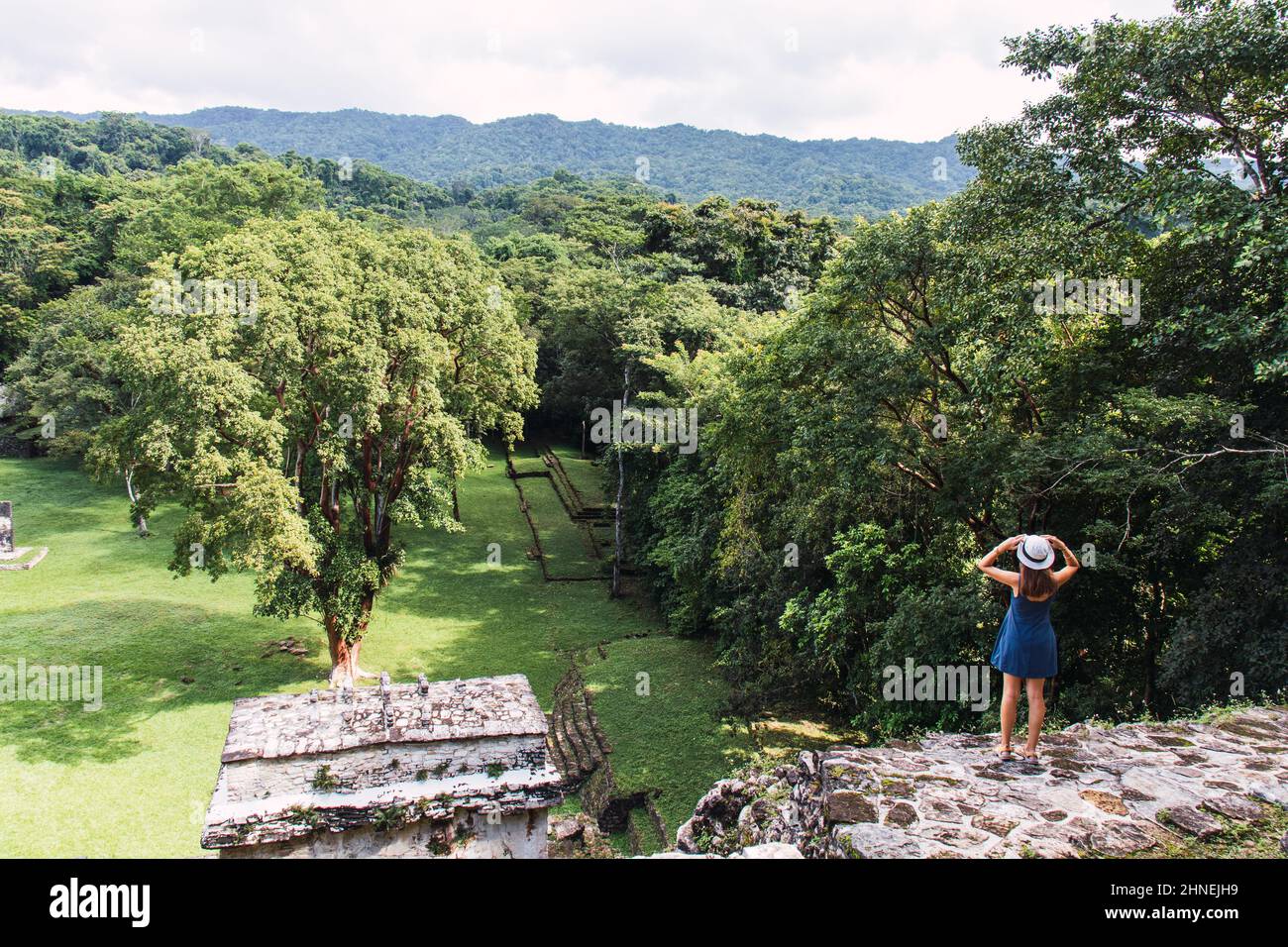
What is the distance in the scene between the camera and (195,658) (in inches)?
732

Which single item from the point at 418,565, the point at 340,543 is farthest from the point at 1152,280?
the point at 418,565

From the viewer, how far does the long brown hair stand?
18.5 feet

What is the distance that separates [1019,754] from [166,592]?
72.3 feet

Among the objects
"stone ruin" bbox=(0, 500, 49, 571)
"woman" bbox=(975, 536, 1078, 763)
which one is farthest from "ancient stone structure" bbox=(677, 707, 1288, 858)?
"stone ruin" bbox=(0, 500, 49, 571)

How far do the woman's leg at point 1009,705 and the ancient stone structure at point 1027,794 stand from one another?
0.18m

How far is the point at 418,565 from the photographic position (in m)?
25.2

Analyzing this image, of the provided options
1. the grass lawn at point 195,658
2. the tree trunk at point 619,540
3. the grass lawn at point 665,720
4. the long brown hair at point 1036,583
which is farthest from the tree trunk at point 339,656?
the long brown hair at point 1036,583

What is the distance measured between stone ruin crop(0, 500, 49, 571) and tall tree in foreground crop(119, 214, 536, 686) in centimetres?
1009

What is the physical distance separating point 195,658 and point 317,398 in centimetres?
738

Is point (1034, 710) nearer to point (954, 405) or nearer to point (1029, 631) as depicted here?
point (1029, 631)

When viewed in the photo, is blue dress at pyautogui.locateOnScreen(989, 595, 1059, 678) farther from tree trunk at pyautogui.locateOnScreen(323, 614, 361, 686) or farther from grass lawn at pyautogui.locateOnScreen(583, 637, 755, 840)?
tree trunk at pyautogui.locateOnScreen(323, 614, 361, 686)

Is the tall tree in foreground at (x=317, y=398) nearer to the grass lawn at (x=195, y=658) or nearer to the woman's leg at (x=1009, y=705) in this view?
the grass lawn at (x=195, y=658)

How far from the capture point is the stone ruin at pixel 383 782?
9234 mm
